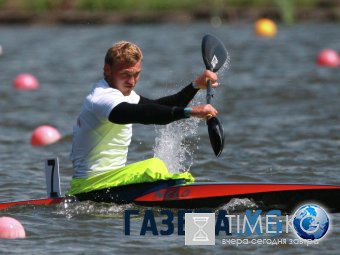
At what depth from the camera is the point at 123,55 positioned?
6.51 meters

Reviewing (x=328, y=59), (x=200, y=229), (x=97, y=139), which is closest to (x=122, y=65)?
(x=97, y=139)

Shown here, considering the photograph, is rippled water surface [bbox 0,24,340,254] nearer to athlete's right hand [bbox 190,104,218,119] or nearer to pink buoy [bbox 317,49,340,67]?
pink buoy [bbox 317,49,340,67]

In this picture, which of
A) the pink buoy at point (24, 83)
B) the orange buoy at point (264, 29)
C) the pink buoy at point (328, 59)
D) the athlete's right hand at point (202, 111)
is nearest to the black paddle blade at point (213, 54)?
the athlete's right hand at point (202, 111)

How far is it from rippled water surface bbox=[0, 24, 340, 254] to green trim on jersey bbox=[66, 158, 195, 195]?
0.16 m

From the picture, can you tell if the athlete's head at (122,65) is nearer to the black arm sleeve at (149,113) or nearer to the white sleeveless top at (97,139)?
the white sleeveless top at (97,139)

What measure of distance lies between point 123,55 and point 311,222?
1.68m

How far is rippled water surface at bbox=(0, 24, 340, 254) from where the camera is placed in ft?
20.9

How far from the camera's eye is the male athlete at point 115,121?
6348mm

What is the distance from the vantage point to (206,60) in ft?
23.1

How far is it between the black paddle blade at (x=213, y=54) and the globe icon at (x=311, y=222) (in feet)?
4.20

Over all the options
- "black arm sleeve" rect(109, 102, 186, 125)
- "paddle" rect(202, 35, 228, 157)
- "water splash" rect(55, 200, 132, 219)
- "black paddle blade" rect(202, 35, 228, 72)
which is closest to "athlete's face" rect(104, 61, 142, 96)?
"black arm sleeve" rect(109, 102, 186, 125)

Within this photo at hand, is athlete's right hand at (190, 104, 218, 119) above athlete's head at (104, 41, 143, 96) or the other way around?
the other way around

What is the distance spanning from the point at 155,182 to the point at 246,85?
803 cm

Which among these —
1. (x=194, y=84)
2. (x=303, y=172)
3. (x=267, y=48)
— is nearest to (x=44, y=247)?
(x=194, y=84)
